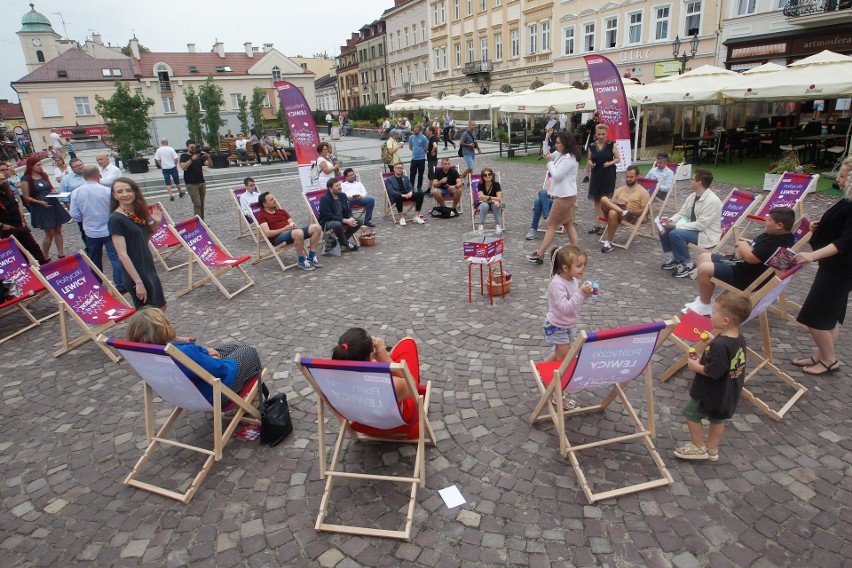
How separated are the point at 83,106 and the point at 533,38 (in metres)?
49.0

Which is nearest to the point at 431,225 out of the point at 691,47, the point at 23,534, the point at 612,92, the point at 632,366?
the point at 612,92

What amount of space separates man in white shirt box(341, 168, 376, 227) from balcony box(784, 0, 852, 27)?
18969 millimetres

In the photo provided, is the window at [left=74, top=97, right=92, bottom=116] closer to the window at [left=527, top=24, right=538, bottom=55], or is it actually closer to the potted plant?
the potted plant

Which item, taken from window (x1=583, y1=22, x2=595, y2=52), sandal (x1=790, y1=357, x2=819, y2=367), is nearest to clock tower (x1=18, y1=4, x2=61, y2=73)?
window (x1=583, y1=22, x2=595, y2=52)

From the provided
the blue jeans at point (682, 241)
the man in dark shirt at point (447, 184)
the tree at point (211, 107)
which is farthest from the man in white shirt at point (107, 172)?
the tree at point (211, 107)

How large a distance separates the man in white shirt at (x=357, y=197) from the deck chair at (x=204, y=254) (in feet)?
10.0

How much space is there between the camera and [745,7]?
2059 cm

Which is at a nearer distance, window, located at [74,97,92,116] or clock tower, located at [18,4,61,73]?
window, located at [74,97,92,116]

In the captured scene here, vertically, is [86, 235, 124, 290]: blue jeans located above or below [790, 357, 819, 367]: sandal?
above

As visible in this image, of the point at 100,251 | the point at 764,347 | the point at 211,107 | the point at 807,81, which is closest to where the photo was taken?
the point at 764,347

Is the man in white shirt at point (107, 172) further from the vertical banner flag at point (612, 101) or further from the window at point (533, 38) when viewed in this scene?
the window at point (533, 38)

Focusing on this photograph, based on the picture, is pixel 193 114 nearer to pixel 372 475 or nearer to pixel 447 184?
pixel 447 184

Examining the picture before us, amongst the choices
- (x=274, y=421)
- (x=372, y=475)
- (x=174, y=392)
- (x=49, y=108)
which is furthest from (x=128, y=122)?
(x=49, y=108)

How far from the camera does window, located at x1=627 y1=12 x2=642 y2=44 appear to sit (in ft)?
83.6
